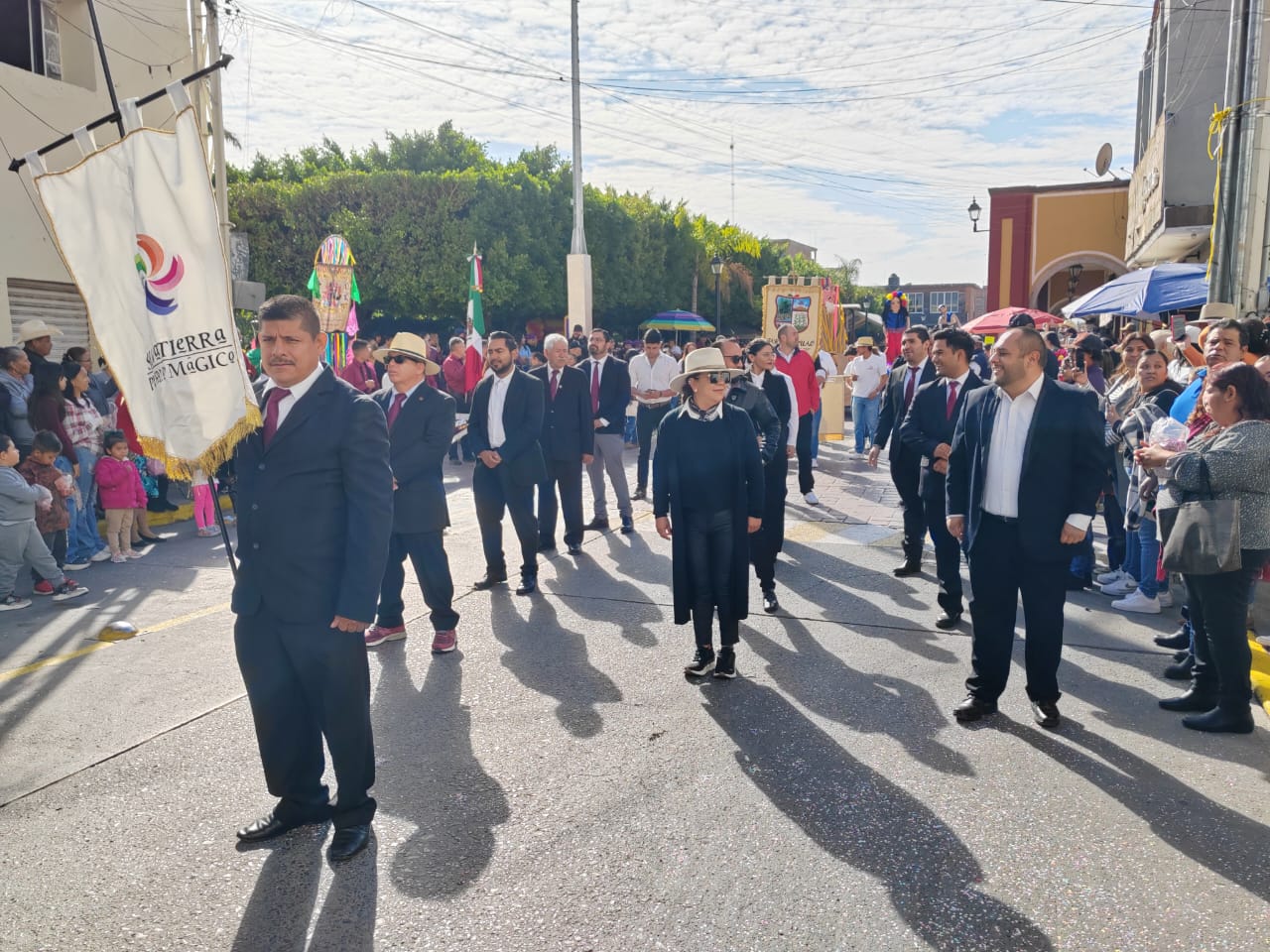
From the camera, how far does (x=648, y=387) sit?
12.1 meters

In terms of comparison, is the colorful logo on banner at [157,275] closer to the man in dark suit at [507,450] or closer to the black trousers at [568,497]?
the man in dark suit at [507,450]

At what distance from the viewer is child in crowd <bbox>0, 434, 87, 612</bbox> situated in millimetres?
7090

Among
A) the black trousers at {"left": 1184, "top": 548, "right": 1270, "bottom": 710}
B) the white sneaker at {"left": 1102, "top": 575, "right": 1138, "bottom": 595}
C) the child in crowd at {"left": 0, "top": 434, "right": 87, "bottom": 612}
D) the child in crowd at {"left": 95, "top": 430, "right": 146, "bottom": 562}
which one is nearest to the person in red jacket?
the white sneaker at {"left": 1102, "top": 575, "right": 1138, "bottom": 595}

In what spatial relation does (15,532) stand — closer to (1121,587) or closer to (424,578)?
(424,578)

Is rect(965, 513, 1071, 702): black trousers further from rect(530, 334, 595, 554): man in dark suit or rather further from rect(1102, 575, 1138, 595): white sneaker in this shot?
rect(530, 334, 595, 554): man in dark suit

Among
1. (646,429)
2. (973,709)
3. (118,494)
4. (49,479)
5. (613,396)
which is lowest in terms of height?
(973,709)

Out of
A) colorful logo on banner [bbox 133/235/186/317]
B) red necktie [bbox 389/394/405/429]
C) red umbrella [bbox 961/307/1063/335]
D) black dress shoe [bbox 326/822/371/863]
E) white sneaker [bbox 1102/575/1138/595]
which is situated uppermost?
colorful logo on banner [bbox 133/235/186/317]

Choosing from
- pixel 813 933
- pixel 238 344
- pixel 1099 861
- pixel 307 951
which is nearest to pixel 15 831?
pixel 307 951

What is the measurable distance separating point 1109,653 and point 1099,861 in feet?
8.73

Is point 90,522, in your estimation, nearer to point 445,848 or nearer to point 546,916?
point 445,848

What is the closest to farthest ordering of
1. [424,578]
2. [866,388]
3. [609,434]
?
[424,578]
[609,434]
[866,388]

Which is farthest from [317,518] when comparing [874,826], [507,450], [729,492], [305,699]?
[507,450]

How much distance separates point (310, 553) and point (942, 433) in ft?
15.7

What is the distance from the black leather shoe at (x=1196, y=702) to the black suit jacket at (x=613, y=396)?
599 centimetres
